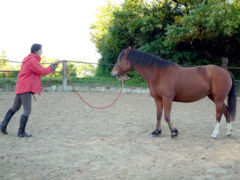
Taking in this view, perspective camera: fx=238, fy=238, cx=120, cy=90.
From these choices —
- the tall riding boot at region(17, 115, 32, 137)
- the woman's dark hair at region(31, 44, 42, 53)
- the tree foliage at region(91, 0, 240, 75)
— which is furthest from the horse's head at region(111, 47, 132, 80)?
the tree foliage at region(91, 0, 240, 75)

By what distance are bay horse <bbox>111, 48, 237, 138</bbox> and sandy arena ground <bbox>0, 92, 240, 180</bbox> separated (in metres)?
0.57

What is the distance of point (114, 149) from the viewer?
3.73 meters

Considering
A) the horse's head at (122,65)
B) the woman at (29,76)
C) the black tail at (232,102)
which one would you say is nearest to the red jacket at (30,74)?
the woman at (29,76)

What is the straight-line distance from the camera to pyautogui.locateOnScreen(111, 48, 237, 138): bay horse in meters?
4.55

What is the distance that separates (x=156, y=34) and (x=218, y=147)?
984 cm

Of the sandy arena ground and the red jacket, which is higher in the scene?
the red jacket

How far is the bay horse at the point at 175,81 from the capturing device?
4547 millimetres

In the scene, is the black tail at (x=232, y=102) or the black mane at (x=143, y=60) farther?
the black tail at (x=232, y=102)

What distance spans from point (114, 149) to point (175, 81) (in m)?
1.81

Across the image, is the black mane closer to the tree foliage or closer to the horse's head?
the horse's head

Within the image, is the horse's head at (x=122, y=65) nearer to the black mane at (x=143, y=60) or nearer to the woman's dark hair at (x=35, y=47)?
the black mane at (x=143, y=60)

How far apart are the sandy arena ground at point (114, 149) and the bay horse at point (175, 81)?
1.89ft

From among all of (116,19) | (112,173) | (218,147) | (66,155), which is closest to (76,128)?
(66,155)

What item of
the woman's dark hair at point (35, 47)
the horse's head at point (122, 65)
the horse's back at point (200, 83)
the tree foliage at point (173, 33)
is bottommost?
the horse's back at point (200, 83)
